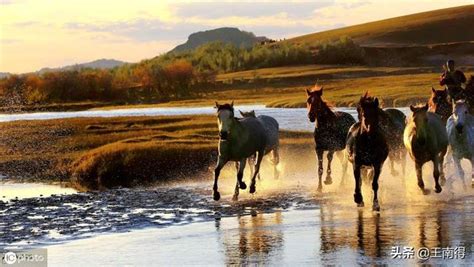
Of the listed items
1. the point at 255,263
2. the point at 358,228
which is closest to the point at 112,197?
the point at 358,228

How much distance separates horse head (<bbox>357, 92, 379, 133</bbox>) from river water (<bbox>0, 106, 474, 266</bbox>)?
1818 millimetres

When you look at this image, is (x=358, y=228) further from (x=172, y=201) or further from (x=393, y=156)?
(x=393, y=156)

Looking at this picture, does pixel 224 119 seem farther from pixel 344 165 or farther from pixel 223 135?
pixel 344 165

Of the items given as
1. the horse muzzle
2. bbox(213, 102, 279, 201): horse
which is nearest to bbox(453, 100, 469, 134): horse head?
bbox(213, 102, 279, 201): horse

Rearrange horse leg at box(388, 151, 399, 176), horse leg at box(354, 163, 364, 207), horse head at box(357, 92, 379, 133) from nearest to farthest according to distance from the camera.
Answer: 1. horse head at box(357, 92, 379, 133)
2. horse leg at box(354, 163, 364, 207)
3. horse leg at box(388, 151, 399, 176)

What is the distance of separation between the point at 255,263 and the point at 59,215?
7.78 m

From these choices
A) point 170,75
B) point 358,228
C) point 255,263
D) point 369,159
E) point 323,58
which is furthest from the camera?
point 323,58

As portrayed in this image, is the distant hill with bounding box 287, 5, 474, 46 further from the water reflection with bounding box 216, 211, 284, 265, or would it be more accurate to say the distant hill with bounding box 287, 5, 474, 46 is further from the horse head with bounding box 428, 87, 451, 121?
the water reflection with bounding box 216, 211, 284, 265

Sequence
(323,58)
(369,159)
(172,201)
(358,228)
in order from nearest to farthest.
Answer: (358,228)
(369,159)
(172,201)
(323,58)

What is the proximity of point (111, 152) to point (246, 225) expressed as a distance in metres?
15.8

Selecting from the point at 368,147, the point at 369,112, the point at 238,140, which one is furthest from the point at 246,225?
the point at 238,140

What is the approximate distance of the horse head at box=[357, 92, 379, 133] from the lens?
68.1ft

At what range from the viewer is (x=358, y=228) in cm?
1816

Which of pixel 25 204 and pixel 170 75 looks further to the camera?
pixel 170 75
